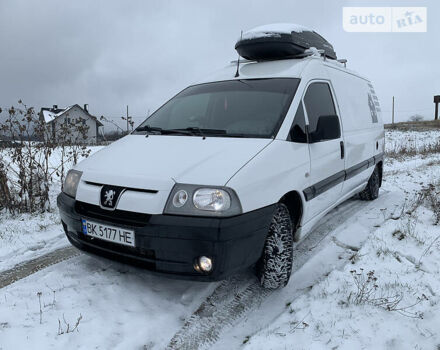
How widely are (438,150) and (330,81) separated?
33.6ft

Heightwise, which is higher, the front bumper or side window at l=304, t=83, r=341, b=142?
side window at l=304, t=83, r=341, b=142

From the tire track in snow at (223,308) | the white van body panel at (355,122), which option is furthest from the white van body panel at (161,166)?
the white van body panel at (355,122)

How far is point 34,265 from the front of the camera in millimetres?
3109

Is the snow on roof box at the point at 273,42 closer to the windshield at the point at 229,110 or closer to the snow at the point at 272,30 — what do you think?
the snow at the point at 272,30

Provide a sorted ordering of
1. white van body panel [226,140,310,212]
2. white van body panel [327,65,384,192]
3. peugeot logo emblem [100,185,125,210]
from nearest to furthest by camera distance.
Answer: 1. white van body panel [226,140,310,212]
2. peugeot logo emblem [100,185,125,210]
3. white van body panel [327,65,384,192]

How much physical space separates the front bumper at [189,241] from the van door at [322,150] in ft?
2.80

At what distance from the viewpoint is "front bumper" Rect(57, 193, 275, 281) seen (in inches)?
80.9

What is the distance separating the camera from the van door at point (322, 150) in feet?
9.83

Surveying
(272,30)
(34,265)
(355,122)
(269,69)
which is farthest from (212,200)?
(355,122)

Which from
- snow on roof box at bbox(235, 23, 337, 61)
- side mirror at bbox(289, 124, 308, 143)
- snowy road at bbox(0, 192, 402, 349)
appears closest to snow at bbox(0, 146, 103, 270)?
snowy road at bbox(0, 192, 402, 349)

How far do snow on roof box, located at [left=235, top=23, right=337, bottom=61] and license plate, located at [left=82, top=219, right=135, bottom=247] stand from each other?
8.31 feet

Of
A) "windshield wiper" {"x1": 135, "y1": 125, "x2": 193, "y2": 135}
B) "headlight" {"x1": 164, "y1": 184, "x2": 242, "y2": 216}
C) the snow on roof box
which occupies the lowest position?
"headlight" {"x1": 164, "y1": 184, "x2": 242, "y2": 216}

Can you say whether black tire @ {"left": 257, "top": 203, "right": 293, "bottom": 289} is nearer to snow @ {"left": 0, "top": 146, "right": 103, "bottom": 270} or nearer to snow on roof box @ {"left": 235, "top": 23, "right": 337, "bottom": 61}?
snow on roof box @ {"left": 235, "top": 23, "right": 337, "bottom": 61}

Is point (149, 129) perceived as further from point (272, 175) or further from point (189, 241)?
point (189, 241)
